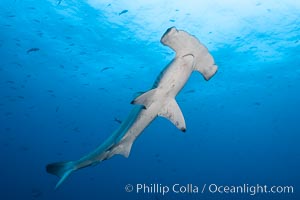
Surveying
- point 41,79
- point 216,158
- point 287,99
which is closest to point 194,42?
point 41,79

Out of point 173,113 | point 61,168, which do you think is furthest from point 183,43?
point 61,168

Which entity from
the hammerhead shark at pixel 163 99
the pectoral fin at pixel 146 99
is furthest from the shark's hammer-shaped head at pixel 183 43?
the pectoral fin at pixel 146 99

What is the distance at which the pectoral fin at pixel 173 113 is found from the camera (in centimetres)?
374

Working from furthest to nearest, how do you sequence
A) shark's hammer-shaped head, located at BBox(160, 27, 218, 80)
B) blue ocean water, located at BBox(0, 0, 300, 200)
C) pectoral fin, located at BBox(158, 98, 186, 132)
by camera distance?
blue ocean water, located at BBox(0, 0, 300, 200) < pectoral fin, located at BBox(158, 98, 186, 132) < shark's hammer-shaped head, located at BBox(160, 27, 218, 80)

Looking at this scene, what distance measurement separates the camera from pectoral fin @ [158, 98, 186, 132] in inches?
147

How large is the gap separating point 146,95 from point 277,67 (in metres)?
23.0

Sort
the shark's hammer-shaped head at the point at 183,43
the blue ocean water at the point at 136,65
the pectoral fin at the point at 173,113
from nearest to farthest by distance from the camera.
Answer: the shark's hammer-shaped head at the point at 183,43 → the pectoral fin at the point at 173,113 → the blue ocean water at the point at 136,65

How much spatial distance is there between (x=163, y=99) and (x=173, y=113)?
32 cm

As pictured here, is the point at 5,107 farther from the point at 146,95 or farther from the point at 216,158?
the point at 216,158

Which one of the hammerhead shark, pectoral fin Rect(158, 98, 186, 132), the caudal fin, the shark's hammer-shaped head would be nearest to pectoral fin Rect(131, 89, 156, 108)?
the hammerhead shark

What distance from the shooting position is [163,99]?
11.8 ft

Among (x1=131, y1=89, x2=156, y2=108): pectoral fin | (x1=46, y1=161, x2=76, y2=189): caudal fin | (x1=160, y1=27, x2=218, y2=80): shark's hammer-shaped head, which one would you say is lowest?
(x1=46, y1=161, x2=76, y2=189): caudal fin

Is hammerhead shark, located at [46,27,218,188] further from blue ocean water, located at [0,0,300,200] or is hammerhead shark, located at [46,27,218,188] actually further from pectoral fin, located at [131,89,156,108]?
blue ocean water, located at [0,0,300,200]

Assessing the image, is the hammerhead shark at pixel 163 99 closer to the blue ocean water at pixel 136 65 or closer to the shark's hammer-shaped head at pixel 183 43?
the shark's hammer-shaped head at pixel 183 43
